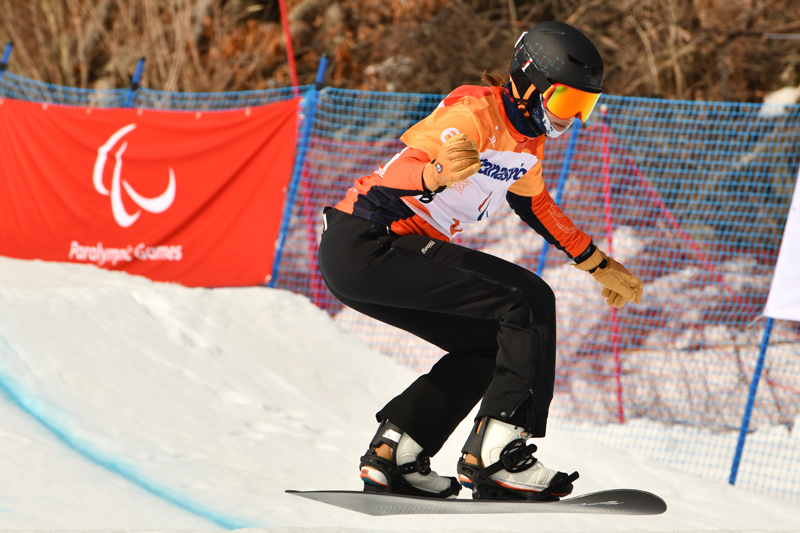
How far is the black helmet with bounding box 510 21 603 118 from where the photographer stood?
8.63 ft

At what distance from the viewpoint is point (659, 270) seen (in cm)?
925

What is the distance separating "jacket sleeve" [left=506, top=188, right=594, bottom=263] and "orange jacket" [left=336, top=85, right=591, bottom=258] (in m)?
0.07

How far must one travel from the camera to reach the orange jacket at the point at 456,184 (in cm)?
258

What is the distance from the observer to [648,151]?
31.3 feet

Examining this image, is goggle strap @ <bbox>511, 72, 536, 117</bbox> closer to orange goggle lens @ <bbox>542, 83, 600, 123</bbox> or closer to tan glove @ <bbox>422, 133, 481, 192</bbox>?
orange goggle lens @ <bbox>542, 83, 600, 123</bbox>

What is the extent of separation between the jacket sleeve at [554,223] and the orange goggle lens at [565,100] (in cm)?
54

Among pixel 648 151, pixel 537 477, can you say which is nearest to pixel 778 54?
pixel 648 151

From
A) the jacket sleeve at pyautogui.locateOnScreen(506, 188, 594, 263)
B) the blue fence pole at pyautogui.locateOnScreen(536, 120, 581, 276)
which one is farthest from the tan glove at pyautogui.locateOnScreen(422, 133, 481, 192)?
the blue fence pole at pyautogui.locateOnScreen(536, 120, 581, 276)

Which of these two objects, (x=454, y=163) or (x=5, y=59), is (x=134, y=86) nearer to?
(x=5, y=59)

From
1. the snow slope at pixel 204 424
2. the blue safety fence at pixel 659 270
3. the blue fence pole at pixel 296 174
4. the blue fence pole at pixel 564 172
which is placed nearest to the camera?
the snow slope at pixel 204 424

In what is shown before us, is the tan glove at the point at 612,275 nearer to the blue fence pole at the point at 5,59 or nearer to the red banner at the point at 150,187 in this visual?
→ the red banner at the point at 150,187

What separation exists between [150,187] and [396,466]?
5.53 m

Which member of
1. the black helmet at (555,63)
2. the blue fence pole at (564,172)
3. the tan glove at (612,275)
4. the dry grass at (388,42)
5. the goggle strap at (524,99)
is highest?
the dry grass at (388,42)

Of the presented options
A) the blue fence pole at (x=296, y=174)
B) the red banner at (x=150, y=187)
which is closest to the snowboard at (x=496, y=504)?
the blue fence pole at (x=296, y=174)
